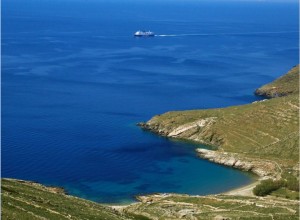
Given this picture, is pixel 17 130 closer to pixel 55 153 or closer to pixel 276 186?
pixel 55 153

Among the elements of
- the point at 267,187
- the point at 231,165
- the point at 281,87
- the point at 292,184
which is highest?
the point at 281,87

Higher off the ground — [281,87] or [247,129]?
[281,87]

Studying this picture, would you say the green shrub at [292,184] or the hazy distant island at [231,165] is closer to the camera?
the hazy distant island at [231,165]

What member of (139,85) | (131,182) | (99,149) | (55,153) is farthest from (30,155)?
(139,85)

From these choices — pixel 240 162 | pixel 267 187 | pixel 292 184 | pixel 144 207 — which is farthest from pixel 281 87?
pixel 144 207

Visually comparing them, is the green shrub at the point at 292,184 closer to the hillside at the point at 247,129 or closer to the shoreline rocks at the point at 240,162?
the shoreline rocks at the point at 240,162

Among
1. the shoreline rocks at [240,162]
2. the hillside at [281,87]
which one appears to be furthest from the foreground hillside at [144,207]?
the hillside at [281,87]

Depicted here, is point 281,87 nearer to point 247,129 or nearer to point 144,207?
point 247,129
